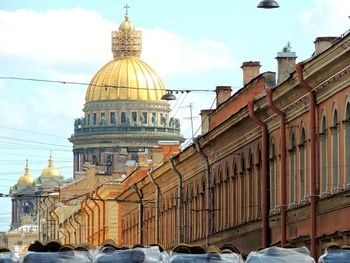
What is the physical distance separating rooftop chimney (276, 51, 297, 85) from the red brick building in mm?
24

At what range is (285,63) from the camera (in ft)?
161

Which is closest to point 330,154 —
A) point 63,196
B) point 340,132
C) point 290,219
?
point 340,132

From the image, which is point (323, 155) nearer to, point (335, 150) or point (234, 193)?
point (335, 150)

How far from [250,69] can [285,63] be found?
30.5 feet

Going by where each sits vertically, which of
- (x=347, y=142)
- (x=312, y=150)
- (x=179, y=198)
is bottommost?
(x=347, y=142)

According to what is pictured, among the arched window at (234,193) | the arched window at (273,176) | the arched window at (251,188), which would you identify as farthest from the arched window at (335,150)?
the arched window at (234,193)

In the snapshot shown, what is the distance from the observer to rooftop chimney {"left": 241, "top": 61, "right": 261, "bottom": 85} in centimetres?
5812

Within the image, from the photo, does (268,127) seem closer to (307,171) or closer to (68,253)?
(307,171)

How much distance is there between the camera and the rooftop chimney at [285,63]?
160 feet

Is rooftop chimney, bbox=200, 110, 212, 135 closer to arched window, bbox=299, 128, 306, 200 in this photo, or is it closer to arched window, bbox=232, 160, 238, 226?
arched window, bbox=232, 160, 238, 226

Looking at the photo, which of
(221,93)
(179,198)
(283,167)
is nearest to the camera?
(283,167)

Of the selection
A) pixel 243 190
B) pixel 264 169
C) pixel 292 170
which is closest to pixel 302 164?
pixel 292 170

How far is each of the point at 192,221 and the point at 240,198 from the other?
10.2 meters

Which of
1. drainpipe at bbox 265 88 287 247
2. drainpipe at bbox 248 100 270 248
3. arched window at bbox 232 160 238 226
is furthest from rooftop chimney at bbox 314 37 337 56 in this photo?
arched window at bbox 232 160 238 226
